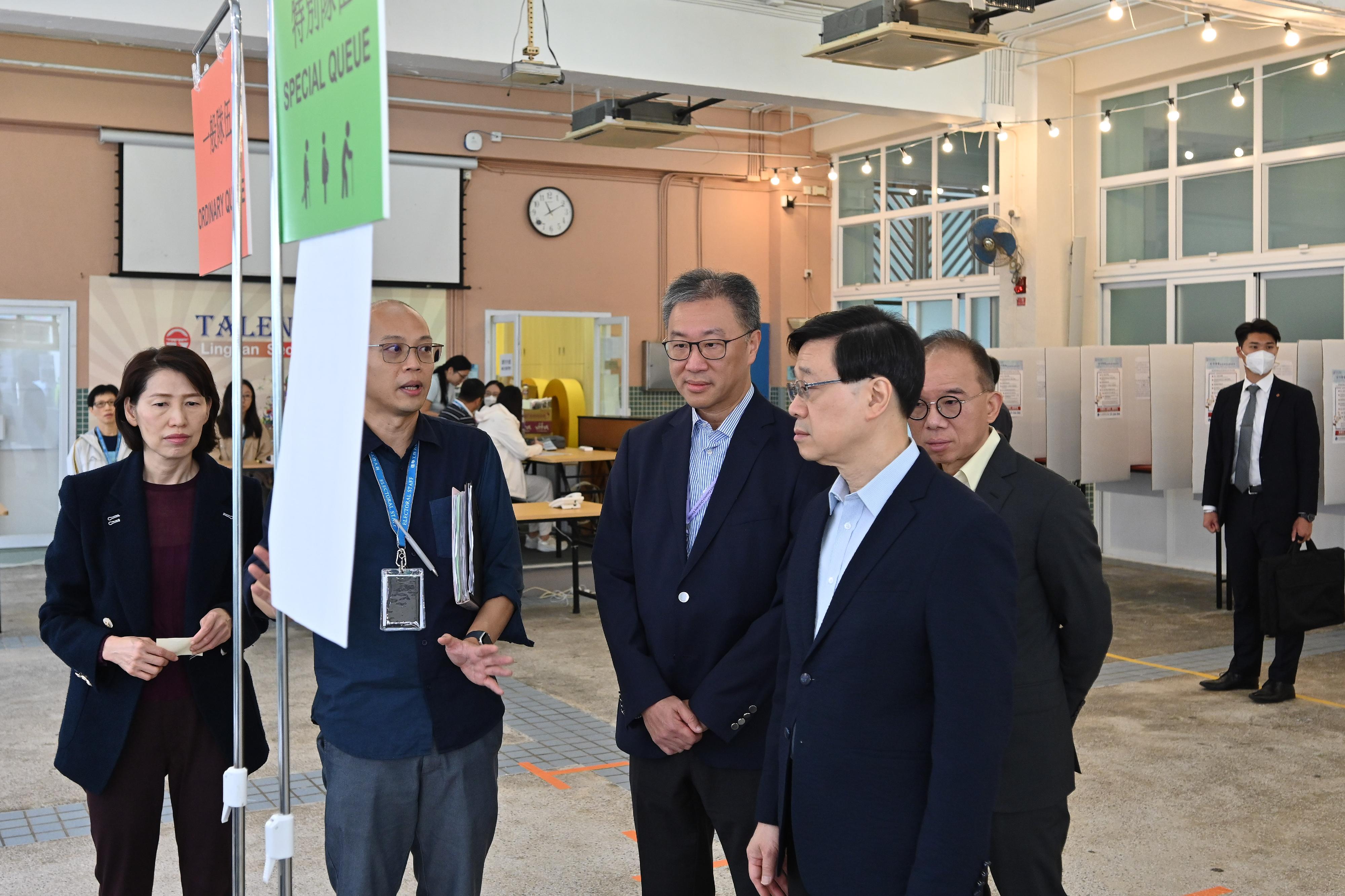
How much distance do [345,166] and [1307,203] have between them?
999cm

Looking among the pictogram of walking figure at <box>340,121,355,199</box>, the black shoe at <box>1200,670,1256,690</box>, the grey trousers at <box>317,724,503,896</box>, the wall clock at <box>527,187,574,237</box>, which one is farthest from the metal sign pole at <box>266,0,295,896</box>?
the wall clock at <box>527,187,574,237</box>

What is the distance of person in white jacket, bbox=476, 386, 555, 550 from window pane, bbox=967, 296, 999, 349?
15.3ft

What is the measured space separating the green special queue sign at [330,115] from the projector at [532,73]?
247 inches

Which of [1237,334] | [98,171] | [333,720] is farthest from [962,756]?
[98,171]

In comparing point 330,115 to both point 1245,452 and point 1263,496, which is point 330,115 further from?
point 1245,452

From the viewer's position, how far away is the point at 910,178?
13.4 metres

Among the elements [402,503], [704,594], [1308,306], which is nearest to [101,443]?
[402,503]

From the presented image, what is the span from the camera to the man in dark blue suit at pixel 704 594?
2.46 m

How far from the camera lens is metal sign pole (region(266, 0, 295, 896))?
5.86 ft

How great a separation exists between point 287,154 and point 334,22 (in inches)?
10.3

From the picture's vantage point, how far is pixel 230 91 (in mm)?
2354

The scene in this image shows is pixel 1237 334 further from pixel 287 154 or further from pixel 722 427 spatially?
pixel 287 154

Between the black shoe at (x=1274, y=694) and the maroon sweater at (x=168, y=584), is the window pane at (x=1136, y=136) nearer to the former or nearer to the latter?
the black shoe at (x=1274, y=694)

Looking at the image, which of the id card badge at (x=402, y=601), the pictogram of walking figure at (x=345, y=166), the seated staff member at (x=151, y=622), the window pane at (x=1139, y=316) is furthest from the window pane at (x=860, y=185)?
the pictogram of walking figure at (x=345, y=166)
